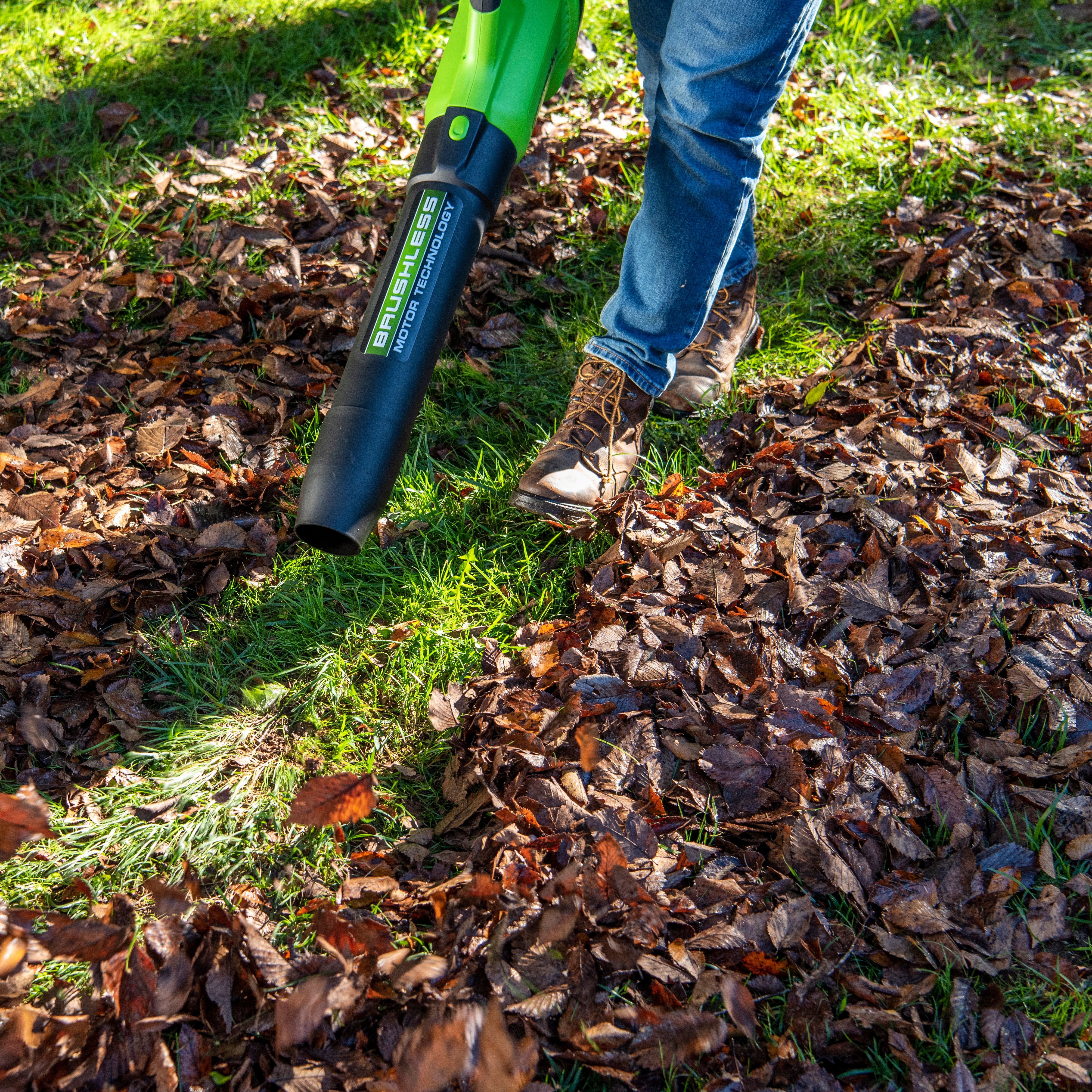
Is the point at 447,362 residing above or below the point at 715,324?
below

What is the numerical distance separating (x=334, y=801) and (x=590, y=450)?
119 cm

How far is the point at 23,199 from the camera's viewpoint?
3205mm

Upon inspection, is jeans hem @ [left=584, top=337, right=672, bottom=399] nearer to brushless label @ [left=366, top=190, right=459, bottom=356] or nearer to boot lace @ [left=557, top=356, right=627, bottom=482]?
boot lace @ [left=557, top=356, right=627, bottom=482]

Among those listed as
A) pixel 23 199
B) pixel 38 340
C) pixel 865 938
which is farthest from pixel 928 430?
pixel 23 199

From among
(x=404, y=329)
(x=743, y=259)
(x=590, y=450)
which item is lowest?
(x=590, y=450)

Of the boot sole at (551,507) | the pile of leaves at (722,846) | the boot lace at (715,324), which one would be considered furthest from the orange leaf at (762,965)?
the boot lace at (715,324)

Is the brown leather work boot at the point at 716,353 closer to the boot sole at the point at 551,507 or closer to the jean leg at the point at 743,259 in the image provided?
the jean leg at the point at 743,259

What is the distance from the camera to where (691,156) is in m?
2.03

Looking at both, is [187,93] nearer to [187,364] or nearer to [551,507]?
[187,364]

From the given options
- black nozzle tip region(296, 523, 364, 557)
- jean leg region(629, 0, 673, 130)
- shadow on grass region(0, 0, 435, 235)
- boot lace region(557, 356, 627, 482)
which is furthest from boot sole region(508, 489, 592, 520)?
shadow on grass region(0, 0, 435, 235)

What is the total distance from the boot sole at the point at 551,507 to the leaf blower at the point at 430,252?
1.23 ft

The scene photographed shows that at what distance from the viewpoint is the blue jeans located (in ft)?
5.94

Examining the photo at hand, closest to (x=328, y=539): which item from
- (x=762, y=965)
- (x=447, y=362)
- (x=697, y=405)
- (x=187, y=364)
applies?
(x=447, y=362)

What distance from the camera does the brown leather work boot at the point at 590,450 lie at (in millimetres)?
2326
